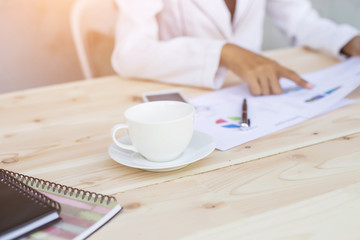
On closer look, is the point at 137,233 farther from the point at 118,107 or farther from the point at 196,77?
the point at 196,77

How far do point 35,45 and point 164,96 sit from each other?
3.66ft

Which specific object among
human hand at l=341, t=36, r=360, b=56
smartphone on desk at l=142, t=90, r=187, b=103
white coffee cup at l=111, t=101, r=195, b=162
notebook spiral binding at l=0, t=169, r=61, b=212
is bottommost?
notebook spiral binding at l=0, t=169, r=61, b=212

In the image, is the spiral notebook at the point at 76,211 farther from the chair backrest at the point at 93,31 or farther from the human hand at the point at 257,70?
the chair backrest at the point at 93,31

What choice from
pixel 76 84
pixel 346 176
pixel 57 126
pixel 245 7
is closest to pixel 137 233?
pixel 346 176

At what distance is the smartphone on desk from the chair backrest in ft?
1.70

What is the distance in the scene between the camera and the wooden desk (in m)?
0.41

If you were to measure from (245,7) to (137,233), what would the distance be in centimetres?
104

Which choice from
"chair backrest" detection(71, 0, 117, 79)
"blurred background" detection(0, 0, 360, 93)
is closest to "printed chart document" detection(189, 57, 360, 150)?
"chair backrest" detection(71, 0, 117, 79)

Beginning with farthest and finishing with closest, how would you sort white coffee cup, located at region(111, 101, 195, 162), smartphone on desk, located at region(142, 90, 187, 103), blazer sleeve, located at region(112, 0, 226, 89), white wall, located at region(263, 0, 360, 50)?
1. white wall, located at region(263, 0, 360, 50)
2. blazer sleeve, located at region(112, 0, 226, 89)
3. smartphone on desk, located at region(142, 90, 187, 103)
4. white coffee cup, located at region(111, 101, 195, 162)

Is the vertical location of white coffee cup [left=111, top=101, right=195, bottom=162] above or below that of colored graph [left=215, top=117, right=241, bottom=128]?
above

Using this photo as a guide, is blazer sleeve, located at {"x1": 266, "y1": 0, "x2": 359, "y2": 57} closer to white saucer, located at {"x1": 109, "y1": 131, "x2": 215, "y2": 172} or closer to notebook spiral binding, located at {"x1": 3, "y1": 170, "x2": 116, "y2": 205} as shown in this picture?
white saucer, located at {"x1": 109, "y1": 131, "x2": 215, "y2": 172}

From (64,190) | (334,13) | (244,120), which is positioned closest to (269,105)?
(244,120)

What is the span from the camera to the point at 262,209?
44 cm

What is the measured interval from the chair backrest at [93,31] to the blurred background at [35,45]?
38cm
